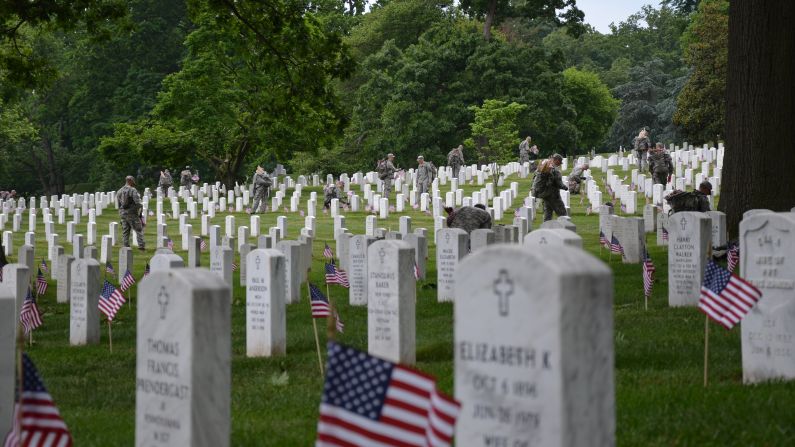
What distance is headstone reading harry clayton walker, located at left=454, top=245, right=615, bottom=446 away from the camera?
16.4 ft

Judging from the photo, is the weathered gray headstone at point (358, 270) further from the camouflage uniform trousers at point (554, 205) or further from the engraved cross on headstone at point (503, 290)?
the engraved cross on headstone at point (503, 290)

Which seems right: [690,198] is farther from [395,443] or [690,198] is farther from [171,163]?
[171,163]

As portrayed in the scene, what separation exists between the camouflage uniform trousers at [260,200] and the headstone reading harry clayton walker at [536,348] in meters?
38.9

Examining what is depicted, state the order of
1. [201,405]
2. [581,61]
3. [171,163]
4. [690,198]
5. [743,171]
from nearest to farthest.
Result: [201,405]
[743,171]
[690,198]
[171,163]
[581,61]

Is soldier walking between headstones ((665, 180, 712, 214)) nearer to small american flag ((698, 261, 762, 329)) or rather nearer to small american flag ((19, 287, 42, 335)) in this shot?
small american flag ((19, 287, 42, 335))

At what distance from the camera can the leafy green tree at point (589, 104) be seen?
82062mm

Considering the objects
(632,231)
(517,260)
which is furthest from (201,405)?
(632,231)

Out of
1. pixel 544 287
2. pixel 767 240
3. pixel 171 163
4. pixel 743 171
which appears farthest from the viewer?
pixel 171 163

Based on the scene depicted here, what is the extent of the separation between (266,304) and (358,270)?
5798 mm

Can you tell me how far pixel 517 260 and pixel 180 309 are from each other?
85.8 inches

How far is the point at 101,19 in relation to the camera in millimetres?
22750

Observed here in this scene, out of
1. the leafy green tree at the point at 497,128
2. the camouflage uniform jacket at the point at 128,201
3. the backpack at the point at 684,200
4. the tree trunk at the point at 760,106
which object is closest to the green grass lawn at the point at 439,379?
the tree trunk at the point at 760,106

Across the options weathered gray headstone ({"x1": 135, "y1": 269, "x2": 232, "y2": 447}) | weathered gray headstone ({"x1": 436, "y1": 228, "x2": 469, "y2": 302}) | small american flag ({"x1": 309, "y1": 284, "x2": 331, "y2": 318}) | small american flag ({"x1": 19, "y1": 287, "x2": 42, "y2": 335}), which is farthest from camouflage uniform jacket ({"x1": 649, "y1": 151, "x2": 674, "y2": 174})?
weathered gray headstone ({"x1": 135, "y1": 269, "x2": 232, "y2": 447})

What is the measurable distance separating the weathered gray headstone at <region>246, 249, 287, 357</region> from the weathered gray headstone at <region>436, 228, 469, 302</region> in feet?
15.7
